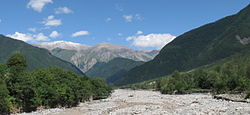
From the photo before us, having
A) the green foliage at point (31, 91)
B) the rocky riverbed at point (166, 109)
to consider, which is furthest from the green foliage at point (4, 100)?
the rocky riverbed at point (166, 109)

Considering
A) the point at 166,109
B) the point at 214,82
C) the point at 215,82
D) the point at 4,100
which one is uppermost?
the point at 215,82

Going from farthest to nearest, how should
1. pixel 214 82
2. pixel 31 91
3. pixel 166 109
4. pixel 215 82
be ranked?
pixel 214 82 → pixel 215 82 → pixel 31 91 → pixel 166 109

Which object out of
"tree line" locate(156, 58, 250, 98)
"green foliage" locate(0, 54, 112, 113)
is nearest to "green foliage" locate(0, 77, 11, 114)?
"green foliage" locate(0, 54, 112, 113)

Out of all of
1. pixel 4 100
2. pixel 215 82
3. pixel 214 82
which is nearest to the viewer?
pixel 4 100

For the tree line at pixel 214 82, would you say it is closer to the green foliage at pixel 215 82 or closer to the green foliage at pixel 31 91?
the green foliage at pixel 215 82

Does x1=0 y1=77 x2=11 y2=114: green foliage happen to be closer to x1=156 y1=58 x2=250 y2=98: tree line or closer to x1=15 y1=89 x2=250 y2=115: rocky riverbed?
x1=15 y1=89 x2=250 y2=115: rocky riverbed

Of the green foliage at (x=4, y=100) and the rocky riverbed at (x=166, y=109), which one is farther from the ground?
the green foliage at (x=4, y=100)

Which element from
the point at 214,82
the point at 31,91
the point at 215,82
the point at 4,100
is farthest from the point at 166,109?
the point at 214,82

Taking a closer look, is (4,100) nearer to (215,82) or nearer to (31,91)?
(31,91)

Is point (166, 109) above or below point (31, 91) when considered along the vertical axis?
below

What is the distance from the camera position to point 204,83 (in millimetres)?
172875

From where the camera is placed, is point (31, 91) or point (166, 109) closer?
point (166, 109)

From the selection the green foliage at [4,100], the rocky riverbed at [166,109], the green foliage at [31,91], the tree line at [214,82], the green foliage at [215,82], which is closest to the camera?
the rocky riverbed at [166,109]

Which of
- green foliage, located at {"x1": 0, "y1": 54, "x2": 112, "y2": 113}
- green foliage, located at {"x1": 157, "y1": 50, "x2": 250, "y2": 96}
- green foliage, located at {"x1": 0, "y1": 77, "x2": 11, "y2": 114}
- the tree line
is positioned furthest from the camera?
the tree line
